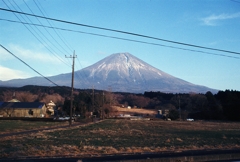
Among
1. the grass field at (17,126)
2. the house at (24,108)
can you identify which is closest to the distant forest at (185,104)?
the house at (24,108)

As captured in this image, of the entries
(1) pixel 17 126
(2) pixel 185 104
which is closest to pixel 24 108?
(1) pixel 17 126

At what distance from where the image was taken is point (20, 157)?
12.4 m

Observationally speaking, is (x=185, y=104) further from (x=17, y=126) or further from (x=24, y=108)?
(x=17, y=126)

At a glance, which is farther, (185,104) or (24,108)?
(185,104)

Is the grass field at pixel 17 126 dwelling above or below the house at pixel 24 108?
below

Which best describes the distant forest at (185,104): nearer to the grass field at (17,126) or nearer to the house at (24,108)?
the house at (24,108)

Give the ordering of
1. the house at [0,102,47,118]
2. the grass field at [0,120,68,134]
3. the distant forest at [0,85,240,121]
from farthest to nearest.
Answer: the distant forest at [0,85,240,121]
the house at [0,102,47,118]
the grass field at [0,120,68,134]

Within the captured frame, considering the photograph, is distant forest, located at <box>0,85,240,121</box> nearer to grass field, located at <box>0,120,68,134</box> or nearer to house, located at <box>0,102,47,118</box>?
house, located at <box>0,102,47,118</box>

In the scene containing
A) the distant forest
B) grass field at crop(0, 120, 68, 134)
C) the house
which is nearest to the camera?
grass field at crop(0, 120, 68, 134)

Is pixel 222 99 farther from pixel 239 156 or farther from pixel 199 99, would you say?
pixel 239 156

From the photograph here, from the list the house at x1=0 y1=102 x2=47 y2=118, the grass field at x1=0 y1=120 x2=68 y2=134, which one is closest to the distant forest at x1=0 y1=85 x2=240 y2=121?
the house at x1=0 y1=102 x2=47 y2=118

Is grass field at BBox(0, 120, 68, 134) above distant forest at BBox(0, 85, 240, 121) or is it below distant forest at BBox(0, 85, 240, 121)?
below

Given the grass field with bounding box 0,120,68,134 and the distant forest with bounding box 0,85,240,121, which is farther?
the distant forest with bounding box 0,85,240,121

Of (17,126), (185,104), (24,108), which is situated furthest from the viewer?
(185,104)
